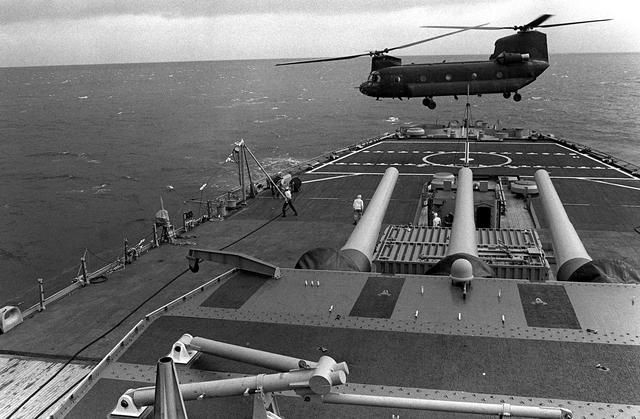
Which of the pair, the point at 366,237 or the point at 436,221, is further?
the point at 436,221

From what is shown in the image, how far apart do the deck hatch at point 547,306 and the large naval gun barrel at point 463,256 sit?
1.21 metres

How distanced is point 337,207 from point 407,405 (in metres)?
25.1

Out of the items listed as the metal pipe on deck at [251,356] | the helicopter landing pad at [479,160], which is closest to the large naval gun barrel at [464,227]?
the metal pipe on deck at [251,356]

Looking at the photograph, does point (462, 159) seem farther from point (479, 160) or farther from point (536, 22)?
point (536, 22)

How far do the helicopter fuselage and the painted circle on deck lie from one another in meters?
4.98

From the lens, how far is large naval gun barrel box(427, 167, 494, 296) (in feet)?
40.2

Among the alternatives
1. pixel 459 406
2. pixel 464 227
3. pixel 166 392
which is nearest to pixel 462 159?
pixel 464 227

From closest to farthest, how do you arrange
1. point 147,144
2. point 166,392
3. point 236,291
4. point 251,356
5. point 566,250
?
1. point 166,392
2. point 251,356
3. point 236,291
4. point 566,250
5. point 147,144

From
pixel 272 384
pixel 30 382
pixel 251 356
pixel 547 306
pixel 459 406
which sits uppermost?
pixel 272 384

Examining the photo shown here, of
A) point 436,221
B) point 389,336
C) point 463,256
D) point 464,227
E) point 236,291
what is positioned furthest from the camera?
point 436,221

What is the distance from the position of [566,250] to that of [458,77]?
94.8 ft

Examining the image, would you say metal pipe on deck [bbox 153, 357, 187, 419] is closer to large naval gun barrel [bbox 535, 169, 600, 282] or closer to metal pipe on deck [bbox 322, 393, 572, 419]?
metal pipe on deck [bbox 322, 393, 572, 419]

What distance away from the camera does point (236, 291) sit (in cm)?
1301

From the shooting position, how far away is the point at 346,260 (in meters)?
14.9
